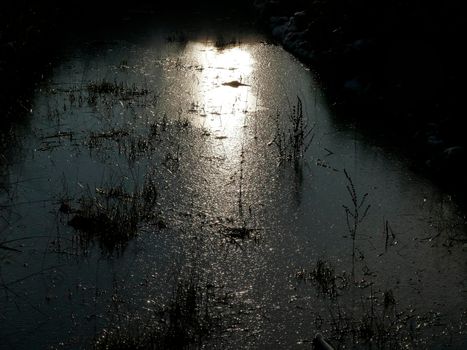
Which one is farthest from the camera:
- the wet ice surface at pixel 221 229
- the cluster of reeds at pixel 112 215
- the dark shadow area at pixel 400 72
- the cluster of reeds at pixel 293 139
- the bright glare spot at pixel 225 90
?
the bright glare spot at pixel 225 90

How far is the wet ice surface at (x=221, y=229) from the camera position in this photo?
5.11 m

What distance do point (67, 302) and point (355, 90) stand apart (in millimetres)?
7649

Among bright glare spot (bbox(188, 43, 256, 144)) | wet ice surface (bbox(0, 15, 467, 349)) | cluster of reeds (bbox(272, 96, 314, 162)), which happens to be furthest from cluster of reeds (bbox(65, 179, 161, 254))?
bright glare spot (bbox(188, 43, 256, 144))

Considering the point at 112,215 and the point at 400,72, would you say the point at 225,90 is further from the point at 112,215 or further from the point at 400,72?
the point at 112,215

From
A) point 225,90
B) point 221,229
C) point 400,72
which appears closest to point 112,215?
point 221,229

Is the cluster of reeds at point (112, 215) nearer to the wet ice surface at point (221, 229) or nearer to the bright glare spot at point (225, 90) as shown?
the wet ice surface at point (221, 229)

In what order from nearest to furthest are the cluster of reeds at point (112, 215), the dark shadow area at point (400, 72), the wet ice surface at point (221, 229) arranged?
the wet ice surface at point (221, 229), the cluster of reeds at point (112, 215), the dark shadow area at point (400, 72)

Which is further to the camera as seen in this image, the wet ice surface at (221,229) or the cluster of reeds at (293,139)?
the cluster of reeds at (293,139)

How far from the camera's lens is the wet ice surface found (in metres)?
5.11

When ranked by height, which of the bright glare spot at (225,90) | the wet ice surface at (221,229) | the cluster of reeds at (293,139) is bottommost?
the wet ice surface at (221,229)

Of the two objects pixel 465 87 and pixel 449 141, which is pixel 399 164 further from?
pixel 465 87

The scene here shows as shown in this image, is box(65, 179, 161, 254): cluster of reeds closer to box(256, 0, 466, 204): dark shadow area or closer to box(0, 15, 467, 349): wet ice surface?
box(0, 15, 467, 349): wet ice surface

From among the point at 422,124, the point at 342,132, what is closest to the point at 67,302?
the point at 342,132

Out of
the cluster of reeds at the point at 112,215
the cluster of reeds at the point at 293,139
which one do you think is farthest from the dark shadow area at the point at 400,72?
the cluster of reeds at the point at 112,215
